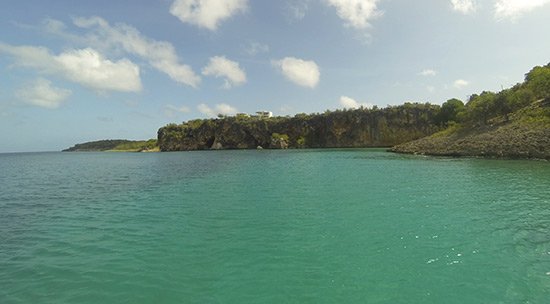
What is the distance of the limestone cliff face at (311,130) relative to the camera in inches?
5531

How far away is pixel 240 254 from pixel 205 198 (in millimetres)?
12915

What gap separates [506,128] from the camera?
57.5 m

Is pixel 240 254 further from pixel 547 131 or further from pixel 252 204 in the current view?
pixel 547 131

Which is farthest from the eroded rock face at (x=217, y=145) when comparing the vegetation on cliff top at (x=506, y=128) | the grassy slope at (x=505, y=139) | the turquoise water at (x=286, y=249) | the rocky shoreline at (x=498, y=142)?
the turquoise water at (x=286, y=249)

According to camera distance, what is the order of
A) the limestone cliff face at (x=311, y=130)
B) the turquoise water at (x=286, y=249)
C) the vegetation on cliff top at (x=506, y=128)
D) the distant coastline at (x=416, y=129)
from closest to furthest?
the turquoise water at (x=286, y=249)
the vegetation on cliff top at (x=506, y=128)
the distant coastline at (x=416, y=129)
the limestone cliff face at (x=311, y=130)

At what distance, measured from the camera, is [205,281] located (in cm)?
966

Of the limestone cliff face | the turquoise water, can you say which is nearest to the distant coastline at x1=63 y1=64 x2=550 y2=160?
the limestone cliff face

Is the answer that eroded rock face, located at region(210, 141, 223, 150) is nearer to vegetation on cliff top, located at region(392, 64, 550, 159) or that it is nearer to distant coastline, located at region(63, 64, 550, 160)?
distant coastline, located at region(63, 64, 550, 160)

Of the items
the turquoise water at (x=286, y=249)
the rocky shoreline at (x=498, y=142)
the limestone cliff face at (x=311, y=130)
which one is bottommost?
the turquoise water at (x=286, y=249)

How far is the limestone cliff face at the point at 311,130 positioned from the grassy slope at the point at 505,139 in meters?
67.3

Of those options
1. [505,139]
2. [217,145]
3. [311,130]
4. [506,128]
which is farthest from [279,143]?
[505,139]

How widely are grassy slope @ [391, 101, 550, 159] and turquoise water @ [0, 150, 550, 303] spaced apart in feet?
103

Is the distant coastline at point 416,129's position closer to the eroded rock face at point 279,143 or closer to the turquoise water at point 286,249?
the eroded rock face at point 279,143

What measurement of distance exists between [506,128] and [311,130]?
107m
